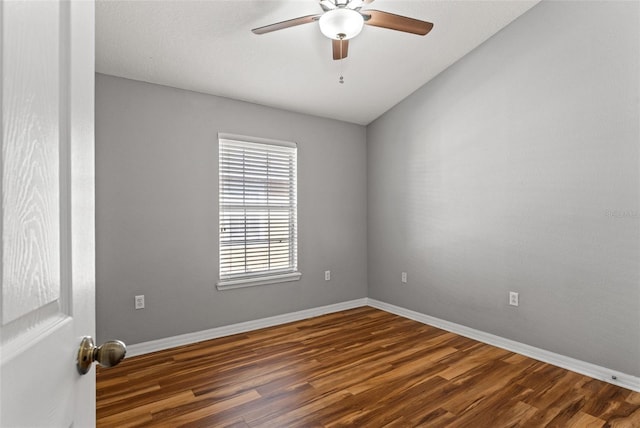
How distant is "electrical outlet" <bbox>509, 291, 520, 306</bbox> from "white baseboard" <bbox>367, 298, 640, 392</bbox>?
1.07 feet

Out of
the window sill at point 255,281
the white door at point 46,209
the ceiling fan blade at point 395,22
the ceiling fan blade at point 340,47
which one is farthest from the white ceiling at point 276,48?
the white door at point 46,209

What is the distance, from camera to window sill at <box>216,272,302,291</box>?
11.3 ft

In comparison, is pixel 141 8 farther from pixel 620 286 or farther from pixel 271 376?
pixel 620 286

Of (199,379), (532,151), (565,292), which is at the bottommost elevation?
(199,379)

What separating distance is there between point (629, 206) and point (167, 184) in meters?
3.56

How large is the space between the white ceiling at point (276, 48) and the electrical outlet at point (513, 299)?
2260 mm

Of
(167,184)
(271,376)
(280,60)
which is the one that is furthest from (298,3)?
(271,376)

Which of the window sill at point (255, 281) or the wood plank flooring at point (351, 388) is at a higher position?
the window sill at point (255, 281)

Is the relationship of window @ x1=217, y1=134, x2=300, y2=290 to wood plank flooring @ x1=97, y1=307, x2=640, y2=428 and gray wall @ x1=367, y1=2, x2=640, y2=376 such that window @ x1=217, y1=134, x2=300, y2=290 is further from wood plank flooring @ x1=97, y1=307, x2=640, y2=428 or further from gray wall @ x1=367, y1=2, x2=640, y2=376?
gray wall @ x1=367, y1=2, x2=640, y2=376

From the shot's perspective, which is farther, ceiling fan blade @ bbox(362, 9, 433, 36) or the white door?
ceiling fan blade @ bbox(362, 9, 433, 36)

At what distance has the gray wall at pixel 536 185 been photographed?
2.49 meters

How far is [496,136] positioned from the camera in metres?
3.20

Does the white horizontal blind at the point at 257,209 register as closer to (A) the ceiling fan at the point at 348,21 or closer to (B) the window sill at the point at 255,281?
(B) the window sill at the point at 255,281

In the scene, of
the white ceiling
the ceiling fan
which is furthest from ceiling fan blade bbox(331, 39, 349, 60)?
the white ceiling
